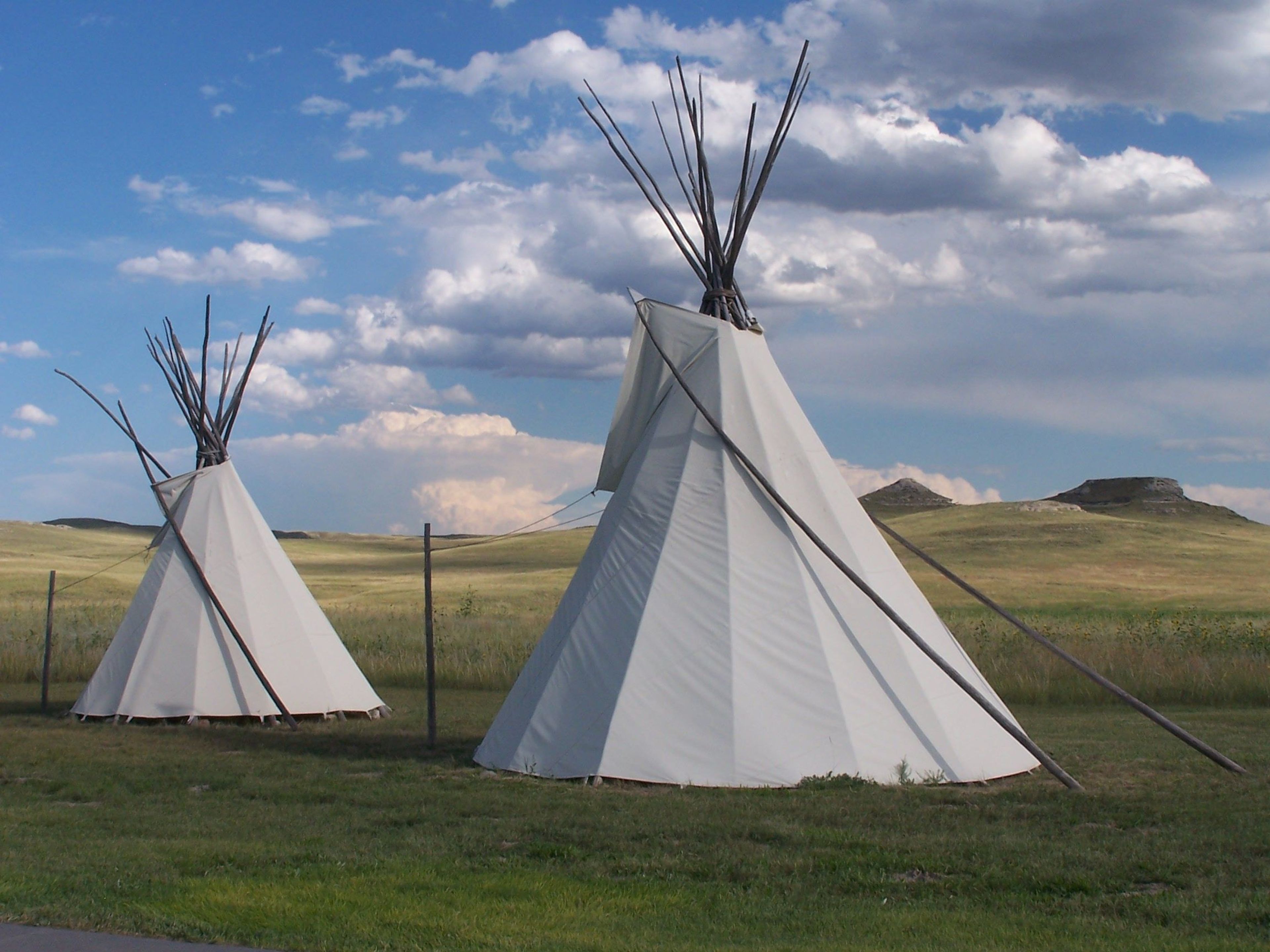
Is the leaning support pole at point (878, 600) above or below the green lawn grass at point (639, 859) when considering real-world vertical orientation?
above

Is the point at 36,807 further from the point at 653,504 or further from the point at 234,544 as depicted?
the point at 234,544

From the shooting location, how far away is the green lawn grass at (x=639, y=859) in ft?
17.5

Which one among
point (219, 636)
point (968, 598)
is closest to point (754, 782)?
point (219, 636)

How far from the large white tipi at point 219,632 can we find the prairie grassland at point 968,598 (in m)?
2.43

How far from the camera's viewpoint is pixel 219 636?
1532 cm

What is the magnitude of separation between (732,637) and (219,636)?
8435mm

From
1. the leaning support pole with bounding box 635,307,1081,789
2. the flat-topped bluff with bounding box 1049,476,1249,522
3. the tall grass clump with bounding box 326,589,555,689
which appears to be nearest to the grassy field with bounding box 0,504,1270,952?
the leaning support pole with bounding box 635,307,1081,789

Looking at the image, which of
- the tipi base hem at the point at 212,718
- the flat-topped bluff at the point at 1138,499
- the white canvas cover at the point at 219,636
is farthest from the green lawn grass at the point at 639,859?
the flat-topped bluff at the point at 1138,499

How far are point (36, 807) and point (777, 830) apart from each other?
5600mm

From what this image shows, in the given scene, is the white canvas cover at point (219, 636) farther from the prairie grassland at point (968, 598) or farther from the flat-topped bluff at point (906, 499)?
the flat-topped bluff at point (906, 499)

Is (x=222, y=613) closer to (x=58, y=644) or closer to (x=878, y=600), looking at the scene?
(x=878, y=600)

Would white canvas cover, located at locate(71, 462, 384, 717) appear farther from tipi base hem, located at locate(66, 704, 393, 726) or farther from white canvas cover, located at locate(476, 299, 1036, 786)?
white canvas cover, located at locate(476, 299, 1036, 786)

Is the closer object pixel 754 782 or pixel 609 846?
pixel 609 846

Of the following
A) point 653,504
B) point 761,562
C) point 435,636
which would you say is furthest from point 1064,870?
point 435,636
